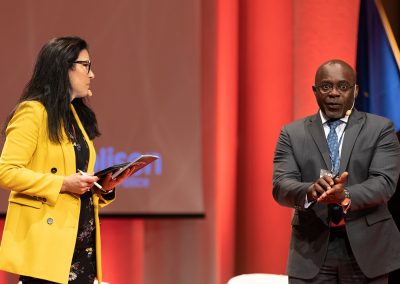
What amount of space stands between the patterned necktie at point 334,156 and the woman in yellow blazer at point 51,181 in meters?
0.89

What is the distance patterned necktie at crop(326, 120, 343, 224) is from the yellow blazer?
108 cm

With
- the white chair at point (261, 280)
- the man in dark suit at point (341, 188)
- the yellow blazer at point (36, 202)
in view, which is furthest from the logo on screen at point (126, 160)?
the yellow blazer at point (36, 202)

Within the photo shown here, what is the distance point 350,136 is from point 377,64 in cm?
185

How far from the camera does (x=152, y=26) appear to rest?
15.8ft

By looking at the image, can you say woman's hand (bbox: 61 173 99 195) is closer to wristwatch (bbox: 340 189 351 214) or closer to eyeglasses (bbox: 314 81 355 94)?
wristwatch (bbox: 340 189 351 214)

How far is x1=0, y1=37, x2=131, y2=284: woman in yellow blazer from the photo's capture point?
8.30 ft

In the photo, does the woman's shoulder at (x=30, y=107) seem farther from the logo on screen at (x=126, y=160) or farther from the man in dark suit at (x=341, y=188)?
the logo on screen at (x=126, y=160)

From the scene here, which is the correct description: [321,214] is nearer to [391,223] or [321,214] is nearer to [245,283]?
[391,223]

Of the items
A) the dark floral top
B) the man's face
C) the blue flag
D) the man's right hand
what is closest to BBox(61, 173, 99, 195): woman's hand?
the dark floral top

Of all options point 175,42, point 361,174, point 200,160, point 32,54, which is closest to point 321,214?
point 361,174

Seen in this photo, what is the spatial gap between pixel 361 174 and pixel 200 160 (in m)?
1.95

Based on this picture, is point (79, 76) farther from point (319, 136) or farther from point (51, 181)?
point (319, 136)

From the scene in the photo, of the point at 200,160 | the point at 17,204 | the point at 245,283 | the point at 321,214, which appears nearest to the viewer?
A: the point at 17,204

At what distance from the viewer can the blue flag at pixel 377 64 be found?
4570 mm
